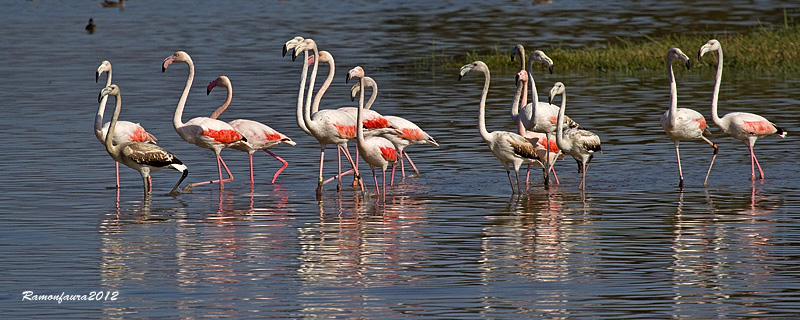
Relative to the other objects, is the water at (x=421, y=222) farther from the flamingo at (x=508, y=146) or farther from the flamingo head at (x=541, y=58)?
the flamingo head at (x=541, y=58)

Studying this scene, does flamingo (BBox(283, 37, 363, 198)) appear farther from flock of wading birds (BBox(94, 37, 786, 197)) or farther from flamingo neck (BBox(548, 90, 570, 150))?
flamingo neck (BBox(548, 90, 570, 150))

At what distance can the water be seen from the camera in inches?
316

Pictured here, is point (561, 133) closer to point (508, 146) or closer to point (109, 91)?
point (508, 146)

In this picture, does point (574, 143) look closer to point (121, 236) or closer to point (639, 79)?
point (121, 236)

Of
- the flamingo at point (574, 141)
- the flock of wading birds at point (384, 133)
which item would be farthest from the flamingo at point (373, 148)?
the flamingo at point (574, 141)

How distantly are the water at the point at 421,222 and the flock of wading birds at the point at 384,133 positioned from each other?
349mm

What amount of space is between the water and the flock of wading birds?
1.14 feet

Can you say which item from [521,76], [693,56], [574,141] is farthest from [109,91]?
[693,56]

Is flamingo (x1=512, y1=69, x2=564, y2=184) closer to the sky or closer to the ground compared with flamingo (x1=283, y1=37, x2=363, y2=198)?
closer to the ground

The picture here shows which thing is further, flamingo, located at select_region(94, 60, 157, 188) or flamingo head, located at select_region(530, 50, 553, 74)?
flamingo head, located at select_region(530, 50, 553, 74)

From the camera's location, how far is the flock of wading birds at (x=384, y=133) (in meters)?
12.6

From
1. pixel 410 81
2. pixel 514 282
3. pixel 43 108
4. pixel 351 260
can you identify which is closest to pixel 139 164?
pixel 351 260

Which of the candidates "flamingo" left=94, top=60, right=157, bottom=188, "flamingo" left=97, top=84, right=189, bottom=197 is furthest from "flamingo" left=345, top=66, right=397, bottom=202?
"flamingo" left=94, top=60, right=157, bottom=188

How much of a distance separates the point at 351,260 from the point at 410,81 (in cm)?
1526
